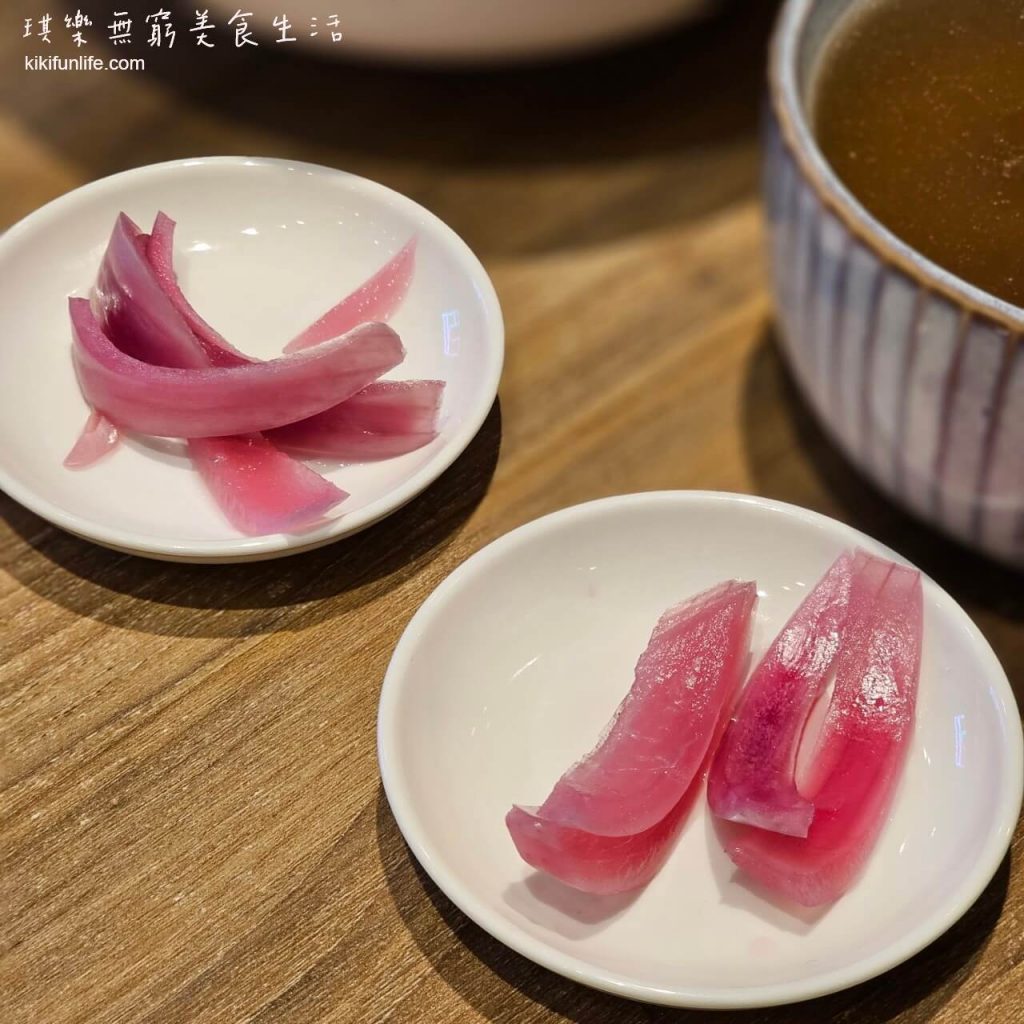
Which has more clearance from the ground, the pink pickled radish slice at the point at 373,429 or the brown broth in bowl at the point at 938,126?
the brown broth in bowl at the point at 938,126

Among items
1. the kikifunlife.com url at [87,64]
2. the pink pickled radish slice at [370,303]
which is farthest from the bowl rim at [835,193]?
the kikifunlife.com url at [87,64]

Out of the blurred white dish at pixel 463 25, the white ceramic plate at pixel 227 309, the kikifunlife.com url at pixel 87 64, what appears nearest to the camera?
the white ceramic plate at pixel 227 309

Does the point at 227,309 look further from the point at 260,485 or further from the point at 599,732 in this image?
the point at 599,732

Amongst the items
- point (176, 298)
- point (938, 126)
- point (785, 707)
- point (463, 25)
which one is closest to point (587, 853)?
point (785, 707)

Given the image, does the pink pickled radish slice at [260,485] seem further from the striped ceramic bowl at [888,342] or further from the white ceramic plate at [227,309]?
the striped ceramic bowl at [888,342]

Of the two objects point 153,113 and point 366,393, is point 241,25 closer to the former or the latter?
point 153,113

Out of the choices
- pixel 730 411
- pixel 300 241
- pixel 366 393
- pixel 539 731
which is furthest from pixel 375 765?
pixel 730 411
